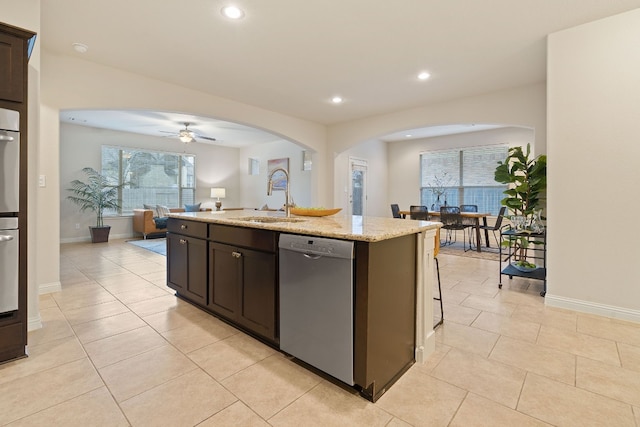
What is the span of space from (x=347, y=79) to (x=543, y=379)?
12.0ft

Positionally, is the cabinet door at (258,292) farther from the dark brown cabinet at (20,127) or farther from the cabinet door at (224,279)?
the dark brown cabinet at (20,127)

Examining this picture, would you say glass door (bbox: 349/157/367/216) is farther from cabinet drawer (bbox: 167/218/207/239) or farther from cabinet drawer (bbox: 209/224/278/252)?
cabinet drawer (bbox: 209/224/278/252)

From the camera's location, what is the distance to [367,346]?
1.48 meters

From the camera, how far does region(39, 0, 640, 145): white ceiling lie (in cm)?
250

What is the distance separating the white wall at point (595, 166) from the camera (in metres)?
2.52

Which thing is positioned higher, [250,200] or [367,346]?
[250,200]

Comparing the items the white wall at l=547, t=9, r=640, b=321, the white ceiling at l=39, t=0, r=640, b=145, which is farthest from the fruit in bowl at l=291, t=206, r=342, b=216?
the white wall at l=547, t=9, r=640, b=321

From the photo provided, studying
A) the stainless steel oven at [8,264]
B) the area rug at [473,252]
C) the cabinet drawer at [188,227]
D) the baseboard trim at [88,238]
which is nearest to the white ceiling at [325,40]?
the cabinet drawer at [188,227]

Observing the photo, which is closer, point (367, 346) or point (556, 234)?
point (367, 346)

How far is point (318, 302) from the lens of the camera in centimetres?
167

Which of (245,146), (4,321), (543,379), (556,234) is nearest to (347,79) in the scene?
(556,234)

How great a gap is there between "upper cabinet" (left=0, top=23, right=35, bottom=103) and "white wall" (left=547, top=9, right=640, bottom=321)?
416 cm

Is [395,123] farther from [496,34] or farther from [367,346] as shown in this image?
[367,346]

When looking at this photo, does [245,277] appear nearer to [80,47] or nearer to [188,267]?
[188,267]
